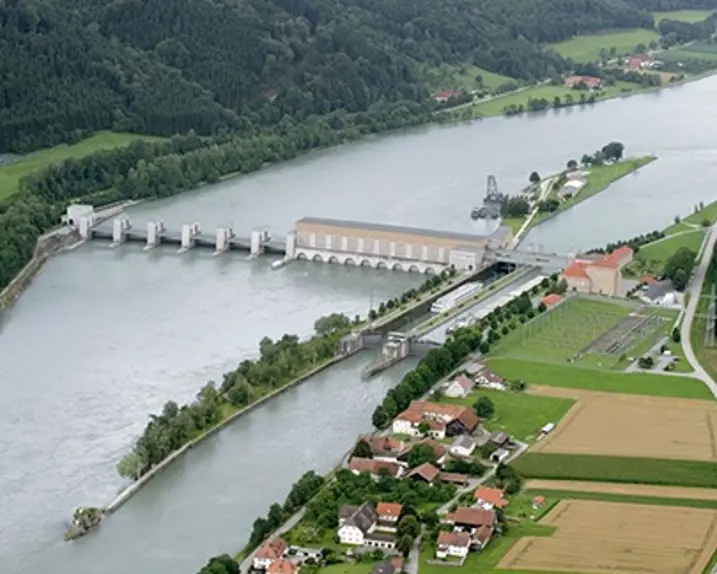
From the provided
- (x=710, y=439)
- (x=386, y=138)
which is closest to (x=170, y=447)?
(x=710, y=439)

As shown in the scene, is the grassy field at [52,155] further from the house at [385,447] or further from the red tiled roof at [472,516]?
the red tiled roof at [472,516]

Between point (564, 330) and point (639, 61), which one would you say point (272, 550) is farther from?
point (639, 61)

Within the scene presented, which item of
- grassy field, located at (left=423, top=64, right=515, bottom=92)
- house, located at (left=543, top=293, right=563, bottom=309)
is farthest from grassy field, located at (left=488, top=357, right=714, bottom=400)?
grassy field, located at (left=423, top=64, right=515, bottom=92)

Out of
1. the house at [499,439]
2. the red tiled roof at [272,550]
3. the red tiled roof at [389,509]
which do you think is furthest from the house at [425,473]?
the red tiled roof at [272,550]

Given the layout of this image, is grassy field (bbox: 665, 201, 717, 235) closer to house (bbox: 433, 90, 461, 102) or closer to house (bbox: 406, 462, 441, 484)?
house (bbox: 406, 462, 441, 484)

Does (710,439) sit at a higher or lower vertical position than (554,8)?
lower

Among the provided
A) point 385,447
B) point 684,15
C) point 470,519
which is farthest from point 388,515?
point 684,15

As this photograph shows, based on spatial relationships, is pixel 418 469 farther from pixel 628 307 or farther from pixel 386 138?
pixel 386 138
